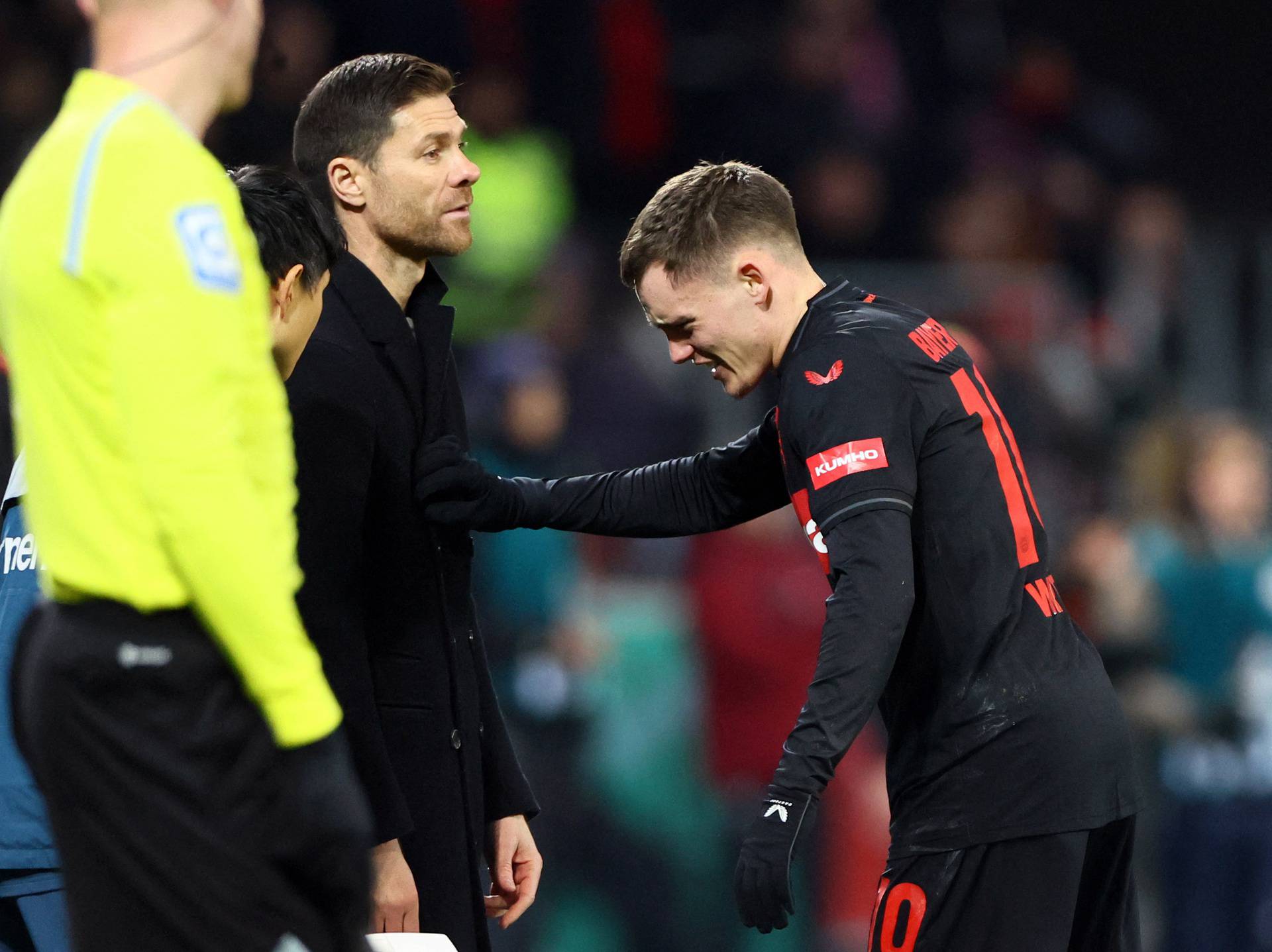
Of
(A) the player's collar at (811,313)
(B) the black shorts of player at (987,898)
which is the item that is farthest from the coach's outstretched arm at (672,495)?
(B) the black shorts of player at (987,898)

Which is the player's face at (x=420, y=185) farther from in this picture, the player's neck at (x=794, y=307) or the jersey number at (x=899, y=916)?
the jersey number at (x=899, y=916)

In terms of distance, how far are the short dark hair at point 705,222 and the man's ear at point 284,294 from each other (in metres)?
0.72

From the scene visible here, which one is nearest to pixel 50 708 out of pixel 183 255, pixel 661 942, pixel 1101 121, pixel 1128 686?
pixel 183 255

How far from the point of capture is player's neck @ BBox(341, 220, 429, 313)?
327cm

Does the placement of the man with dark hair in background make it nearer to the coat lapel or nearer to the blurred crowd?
the coat lapel

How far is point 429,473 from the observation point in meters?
3.19

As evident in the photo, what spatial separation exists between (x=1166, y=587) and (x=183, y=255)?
533 centimetres

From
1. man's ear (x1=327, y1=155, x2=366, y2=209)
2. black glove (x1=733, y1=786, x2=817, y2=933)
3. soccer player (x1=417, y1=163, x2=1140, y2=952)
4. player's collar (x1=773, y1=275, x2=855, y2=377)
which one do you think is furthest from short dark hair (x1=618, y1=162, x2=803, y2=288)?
black glove (x1=733, y1=786, x2=817, y2=933)

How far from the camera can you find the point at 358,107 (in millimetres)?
3258

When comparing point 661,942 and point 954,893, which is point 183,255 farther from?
point 661,942

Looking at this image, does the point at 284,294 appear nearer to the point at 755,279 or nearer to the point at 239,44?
the point at 239,44

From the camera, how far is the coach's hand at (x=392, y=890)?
2.95 metres

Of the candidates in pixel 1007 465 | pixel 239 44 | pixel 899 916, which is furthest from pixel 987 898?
pixel 239 44

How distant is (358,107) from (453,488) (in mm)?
756
